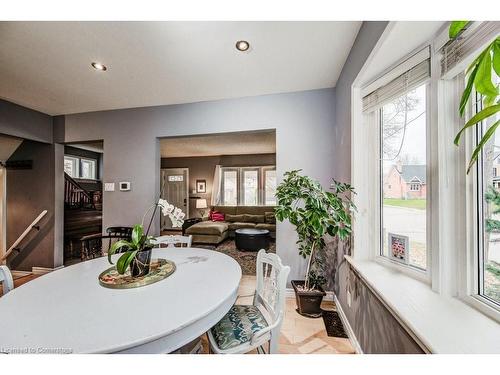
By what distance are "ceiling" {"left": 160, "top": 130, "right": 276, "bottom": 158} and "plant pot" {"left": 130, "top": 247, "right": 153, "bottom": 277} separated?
357 cm

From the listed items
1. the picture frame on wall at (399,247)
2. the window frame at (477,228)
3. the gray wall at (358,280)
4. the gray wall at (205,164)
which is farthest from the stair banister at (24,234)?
the window frame at (477,228)

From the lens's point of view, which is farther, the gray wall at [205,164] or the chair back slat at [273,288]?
the gray wall at [205,164]

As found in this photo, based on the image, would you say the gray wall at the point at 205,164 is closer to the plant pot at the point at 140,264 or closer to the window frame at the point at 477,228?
the plant pot at the point at 140,264

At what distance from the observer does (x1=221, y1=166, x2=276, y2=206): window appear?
647 centimetres

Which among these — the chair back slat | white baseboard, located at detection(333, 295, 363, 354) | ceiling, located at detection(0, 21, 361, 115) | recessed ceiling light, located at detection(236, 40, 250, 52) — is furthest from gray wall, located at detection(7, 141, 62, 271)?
white baseboard, located at detection(333, 295, 363, 354)

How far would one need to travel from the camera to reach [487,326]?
0.77 meters

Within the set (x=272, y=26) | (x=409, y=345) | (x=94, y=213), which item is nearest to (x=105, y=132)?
(x=94, y=213)

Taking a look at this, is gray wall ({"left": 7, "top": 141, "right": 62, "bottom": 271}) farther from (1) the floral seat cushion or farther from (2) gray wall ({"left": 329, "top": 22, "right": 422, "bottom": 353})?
(2) gray wall ({"left": 329, "top": 22, "right": 422, "bottom": 353})

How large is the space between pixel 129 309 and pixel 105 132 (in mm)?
3022

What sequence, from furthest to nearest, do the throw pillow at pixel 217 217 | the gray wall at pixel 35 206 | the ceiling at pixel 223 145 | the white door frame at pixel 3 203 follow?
the throw pillow at pixel 217 217, the ceiling at pixel 223 145, the white door frame at pixel 3 203, the gray wall at pixel 35 206

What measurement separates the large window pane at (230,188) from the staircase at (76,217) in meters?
3.49

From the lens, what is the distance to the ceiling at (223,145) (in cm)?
478

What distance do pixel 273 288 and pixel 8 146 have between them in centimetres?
466

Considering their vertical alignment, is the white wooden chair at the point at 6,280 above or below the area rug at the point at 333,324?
above
